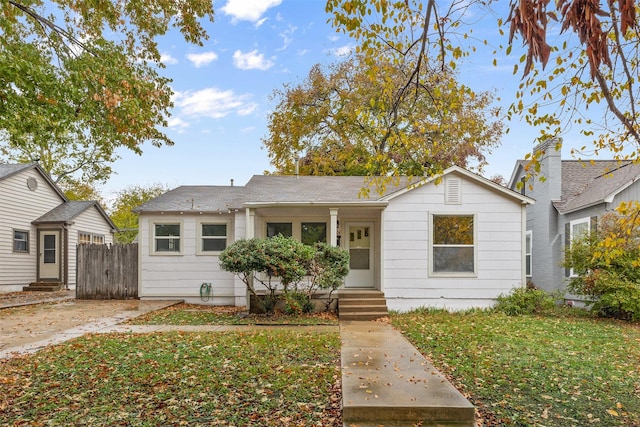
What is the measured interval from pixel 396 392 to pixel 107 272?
40.5ft

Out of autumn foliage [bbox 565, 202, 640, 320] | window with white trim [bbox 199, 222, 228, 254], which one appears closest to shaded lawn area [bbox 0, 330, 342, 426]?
window with white trim [bbox 199, 222, 228, 254]

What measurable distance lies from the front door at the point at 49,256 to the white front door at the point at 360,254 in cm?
1346

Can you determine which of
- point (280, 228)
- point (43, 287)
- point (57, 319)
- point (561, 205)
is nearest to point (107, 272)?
point (57, 319)

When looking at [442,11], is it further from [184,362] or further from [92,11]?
[92,11]

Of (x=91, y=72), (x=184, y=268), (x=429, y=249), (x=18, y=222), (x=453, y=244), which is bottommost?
(x=184, y=268)

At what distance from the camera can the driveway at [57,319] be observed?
7.66 meters

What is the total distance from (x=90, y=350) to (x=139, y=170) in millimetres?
24306

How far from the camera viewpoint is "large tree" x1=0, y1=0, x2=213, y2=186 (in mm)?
7137

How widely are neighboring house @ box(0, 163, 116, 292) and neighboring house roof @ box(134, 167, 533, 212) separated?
23.9 feet

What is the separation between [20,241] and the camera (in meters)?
17.7

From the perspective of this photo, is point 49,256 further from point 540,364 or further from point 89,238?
point 540,364

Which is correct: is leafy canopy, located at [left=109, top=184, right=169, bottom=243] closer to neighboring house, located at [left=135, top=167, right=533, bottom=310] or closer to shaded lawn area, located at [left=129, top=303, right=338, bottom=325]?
neighboring house, located at [left=135, top=167, right=533, bottom=310]

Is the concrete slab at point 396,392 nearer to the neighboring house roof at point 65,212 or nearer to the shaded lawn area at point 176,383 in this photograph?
the shaded lawn area at point 176,383

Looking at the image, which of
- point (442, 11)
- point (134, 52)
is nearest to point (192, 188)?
point (134, 52)
